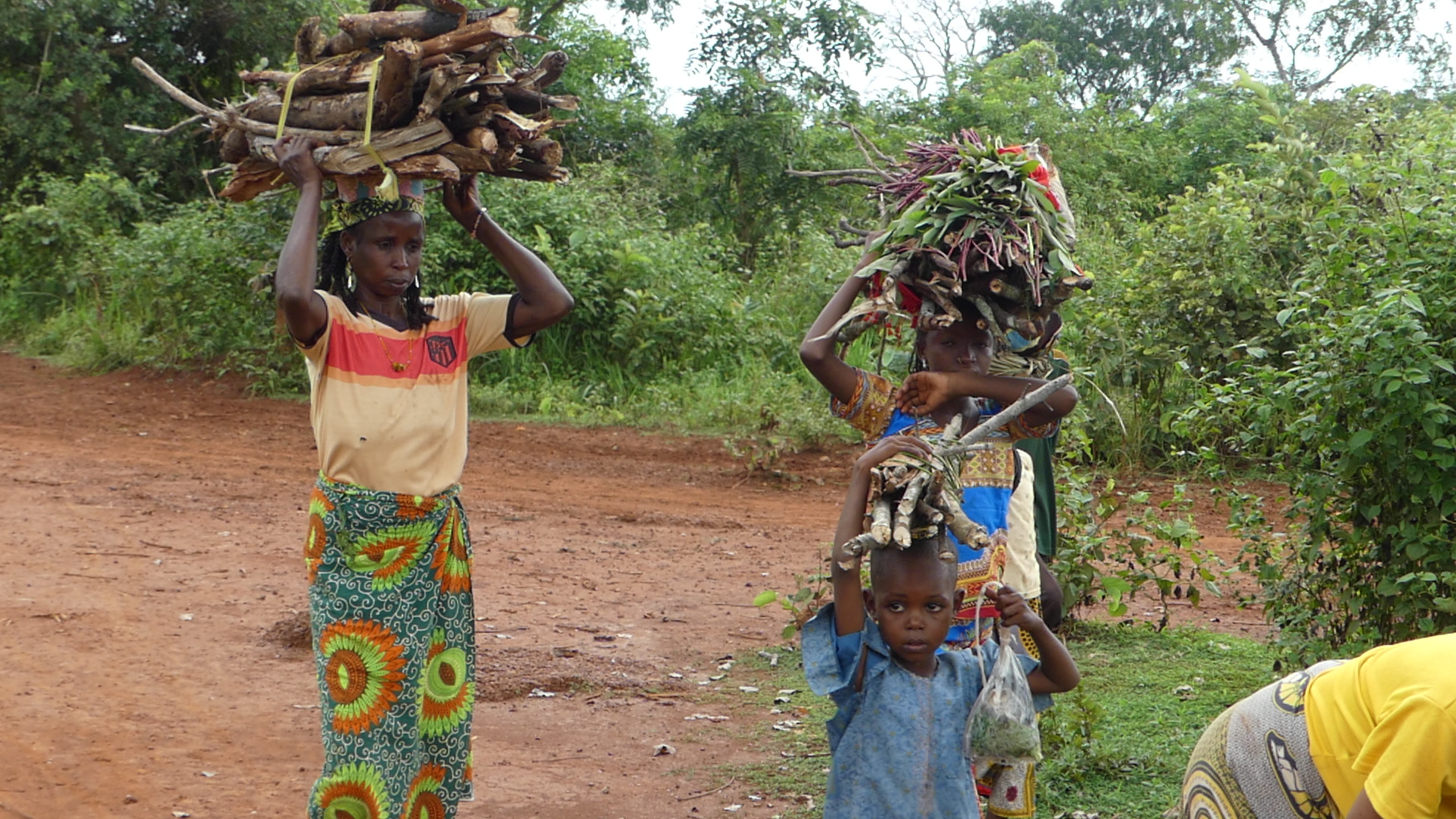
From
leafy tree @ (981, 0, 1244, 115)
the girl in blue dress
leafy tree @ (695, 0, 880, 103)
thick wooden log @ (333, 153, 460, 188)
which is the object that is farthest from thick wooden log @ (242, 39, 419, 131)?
leafy tree @ (981, 0, 1244, 115)

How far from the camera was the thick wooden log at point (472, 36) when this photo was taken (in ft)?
10.7

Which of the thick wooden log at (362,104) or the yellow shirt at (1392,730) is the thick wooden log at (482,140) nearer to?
the thick wooden log at (362,104)

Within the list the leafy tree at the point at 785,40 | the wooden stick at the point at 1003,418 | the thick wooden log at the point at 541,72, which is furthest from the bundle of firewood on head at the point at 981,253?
the leafy tree at the point at 785,40

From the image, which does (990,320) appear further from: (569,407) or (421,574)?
(569,407)

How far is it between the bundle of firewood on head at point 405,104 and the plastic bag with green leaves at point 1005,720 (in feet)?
5.51

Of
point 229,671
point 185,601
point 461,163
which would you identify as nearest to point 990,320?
point 461,163

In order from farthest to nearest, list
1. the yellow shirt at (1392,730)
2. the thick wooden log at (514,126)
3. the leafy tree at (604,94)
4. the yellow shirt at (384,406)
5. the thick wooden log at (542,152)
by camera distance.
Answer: the leafy tree at (604,94) < the thick wooden log at (542,152) < the thick wooden log at (514,126) < the yellow shirt at (384,406) < the yellow shirt at (1392,730)

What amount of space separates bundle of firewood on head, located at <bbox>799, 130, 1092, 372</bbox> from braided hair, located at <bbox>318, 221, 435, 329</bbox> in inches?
41.2

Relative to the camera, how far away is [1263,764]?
9.03 ft

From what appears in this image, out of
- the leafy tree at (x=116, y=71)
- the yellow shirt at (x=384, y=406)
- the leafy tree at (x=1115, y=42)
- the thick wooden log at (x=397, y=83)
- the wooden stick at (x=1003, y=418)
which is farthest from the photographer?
the leafy tree at (x=1115, y=42)

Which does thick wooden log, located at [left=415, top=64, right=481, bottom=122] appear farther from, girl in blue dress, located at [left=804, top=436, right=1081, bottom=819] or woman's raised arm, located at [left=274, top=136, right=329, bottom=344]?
girl in blue dress, located at [left=804, top=436, right=1081, bottom=819]

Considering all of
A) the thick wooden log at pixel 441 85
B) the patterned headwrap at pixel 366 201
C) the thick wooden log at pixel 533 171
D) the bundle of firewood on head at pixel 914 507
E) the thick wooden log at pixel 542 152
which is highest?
the thick wooden log at pixel 441 85

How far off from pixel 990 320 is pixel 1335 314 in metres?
1.87

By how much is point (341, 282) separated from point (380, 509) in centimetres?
64
